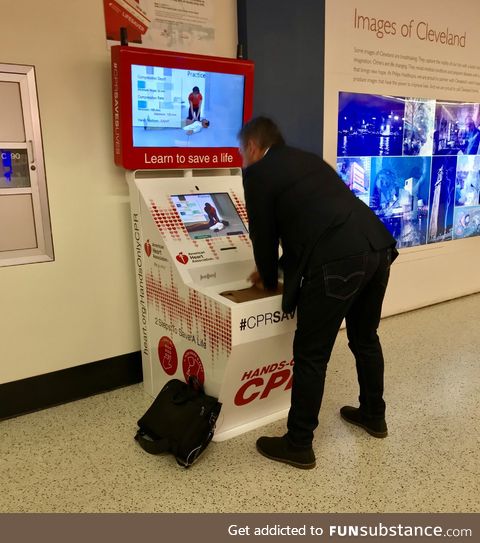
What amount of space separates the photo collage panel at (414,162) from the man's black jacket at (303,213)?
175 centimetres

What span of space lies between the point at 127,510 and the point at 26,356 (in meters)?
1.15

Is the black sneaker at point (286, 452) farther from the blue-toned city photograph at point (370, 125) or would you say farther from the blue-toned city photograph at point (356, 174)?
the blue-toned city photograph at point (370, 125)

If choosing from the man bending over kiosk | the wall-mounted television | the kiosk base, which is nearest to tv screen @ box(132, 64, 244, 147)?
the wall-mounted television

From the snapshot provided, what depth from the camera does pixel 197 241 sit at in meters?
2.57

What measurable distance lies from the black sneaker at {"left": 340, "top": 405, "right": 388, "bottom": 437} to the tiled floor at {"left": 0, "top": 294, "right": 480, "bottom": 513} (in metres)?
0.04

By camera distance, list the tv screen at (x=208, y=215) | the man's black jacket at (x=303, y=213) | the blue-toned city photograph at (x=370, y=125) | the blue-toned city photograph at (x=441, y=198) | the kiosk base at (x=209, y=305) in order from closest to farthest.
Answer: the man's black jacket at (x=303, y=213)
the kiosk base at (x=209, y=305)
the tv screen at (x=208, y=215)
the blue-toned city photograph at (x=370, y=125)
the blue-toned city photograph at (x=441, y=198)

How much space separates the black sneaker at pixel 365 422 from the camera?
2.53 meters

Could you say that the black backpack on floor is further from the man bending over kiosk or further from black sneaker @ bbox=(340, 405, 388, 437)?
black sneaker @ bbox=(340, 405, 388, 437)

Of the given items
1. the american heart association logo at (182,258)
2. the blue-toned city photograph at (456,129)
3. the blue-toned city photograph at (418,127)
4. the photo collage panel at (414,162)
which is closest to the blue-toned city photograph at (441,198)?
the photo collage panel at (414,162)

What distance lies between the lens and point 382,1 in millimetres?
3668

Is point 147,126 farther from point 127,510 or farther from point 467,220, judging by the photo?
point 467,220

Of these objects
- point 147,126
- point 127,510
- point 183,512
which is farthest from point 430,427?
point 147,126

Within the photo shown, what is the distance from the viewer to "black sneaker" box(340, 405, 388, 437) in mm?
2527

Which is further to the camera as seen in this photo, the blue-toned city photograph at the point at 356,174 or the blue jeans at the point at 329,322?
the blue-toned city photograph at the point at 356,174
